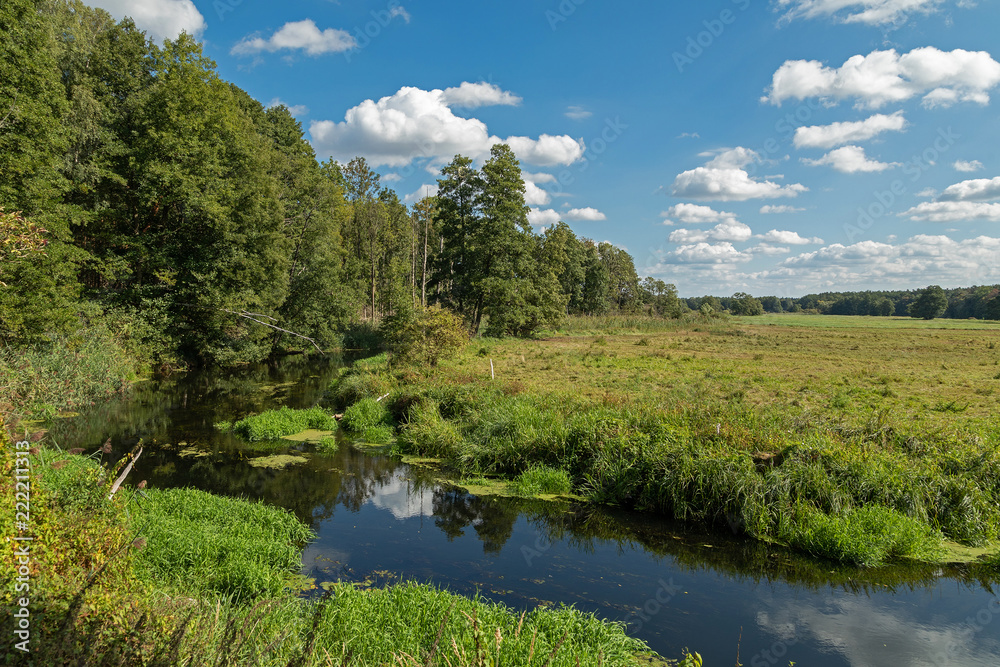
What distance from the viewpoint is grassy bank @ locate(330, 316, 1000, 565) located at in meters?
9.11

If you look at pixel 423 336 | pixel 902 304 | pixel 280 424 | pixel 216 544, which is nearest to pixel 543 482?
pixel 216 544

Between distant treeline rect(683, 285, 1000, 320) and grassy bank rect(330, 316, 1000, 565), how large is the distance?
71757 mm

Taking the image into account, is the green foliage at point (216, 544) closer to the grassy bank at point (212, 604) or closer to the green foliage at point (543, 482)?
the grassy bank at point (212, 604)

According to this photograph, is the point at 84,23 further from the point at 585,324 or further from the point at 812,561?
the point at 585,324

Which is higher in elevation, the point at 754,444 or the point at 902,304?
the point at 902,304

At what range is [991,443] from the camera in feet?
34.9

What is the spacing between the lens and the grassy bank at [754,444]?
911 centimetres

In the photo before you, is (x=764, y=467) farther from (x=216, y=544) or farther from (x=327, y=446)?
(x=327, y=446)

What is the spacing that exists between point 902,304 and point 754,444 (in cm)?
14285

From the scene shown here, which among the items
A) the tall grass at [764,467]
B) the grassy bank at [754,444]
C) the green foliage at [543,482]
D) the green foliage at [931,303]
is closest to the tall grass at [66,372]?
the grassy bank at [754,444]

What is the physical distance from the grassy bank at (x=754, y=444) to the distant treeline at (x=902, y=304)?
7176 centimetres

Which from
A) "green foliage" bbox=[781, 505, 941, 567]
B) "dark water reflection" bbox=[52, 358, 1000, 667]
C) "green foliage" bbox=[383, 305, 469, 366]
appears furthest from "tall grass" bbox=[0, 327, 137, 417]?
"green foliage" bbox=[781, 505, 941, 567]

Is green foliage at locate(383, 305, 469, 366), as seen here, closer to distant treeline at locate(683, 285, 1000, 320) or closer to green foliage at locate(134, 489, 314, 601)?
green foliage at locate(134, 489, 314, 601)

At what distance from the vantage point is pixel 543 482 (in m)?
11.7
